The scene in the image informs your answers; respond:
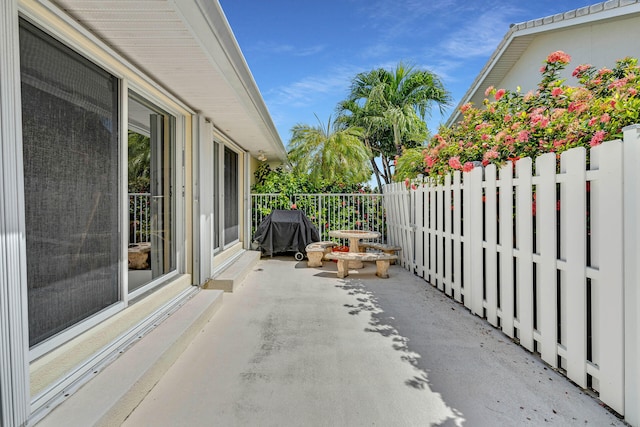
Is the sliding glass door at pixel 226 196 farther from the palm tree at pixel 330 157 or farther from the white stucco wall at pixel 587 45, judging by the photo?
the white stucco wall at pixel 587 45

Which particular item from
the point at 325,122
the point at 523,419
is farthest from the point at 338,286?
the point at 325,122

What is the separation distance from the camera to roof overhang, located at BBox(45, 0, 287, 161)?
2016 mm

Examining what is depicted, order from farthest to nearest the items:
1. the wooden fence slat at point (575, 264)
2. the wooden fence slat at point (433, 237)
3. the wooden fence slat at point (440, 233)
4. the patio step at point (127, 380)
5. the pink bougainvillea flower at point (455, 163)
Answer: the wooden fence slat at point (433, 237), the wooden fence slat at point (440, 233), the pink bougainvillea flower at point (455, 163), the wooden fence slat at point (575, 264), the patio step at point (127, 380)

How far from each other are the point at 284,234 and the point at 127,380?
5299mm

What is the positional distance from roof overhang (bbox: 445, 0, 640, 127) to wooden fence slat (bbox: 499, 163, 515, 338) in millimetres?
4396

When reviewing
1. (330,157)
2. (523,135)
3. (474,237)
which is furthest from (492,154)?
(330,157)

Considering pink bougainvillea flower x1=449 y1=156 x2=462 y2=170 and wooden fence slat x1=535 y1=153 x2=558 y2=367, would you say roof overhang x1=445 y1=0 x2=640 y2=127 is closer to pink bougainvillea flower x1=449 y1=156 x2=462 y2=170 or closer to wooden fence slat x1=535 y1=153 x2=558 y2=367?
pink bougainvillea flower x1=449 y1=156 x2=462 y2=170

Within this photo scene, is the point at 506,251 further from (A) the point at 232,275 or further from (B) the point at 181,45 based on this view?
(A) the point at 232,275

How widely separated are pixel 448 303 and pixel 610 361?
2215 mm

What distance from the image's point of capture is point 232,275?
486 cm

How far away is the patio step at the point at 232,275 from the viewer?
15.0 feet

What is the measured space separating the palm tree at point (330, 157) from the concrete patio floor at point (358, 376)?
5252mm

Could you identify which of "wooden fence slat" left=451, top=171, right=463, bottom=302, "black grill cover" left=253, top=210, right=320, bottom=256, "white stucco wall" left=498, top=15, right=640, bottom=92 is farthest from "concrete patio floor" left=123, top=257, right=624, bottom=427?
"white stucco wall" left=498, top=15, right=640, bottom=92

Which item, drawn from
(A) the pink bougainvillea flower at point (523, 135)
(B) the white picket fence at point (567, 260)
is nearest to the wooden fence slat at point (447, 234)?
(B) the white picket fence at point (567, 260)
